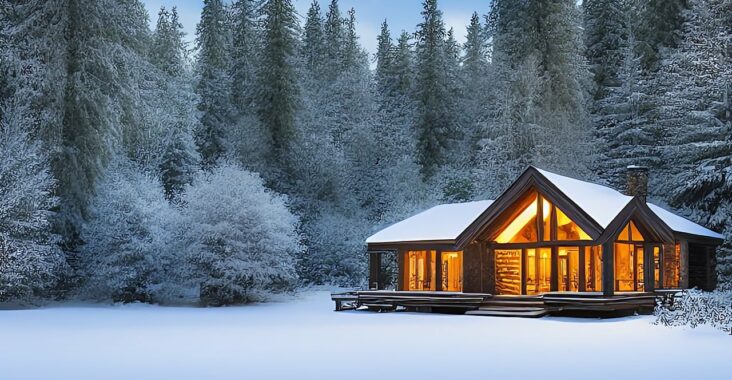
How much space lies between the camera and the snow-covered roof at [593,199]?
22.1m

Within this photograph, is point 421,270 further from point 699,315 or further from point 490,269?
point 699,315

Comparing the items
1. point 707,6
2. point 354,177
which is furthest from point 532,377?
point 354,177

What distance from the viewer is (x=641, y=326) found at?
60.9 feet

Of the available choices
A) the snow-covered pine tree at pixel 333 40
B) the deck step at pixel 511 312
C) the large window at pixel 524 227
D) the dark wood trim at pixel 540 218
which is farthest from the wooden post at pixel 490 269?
the snow-covered pine tree at pixel 333 40

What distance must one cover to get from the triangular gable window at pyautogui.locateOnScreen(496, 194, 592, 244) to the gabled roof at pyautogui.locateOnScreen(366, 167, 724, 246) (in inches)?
27.4

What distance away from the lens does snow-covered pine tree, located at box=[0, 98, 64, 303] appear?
2414 centimetres

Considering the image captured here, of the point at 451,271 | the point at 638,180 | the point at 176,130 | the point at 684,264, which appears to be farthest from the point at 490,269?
the point at 176,130

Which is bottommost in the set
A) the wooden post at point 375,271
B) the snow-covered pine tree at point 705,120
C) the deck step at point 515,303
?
the deck step at point 515,303

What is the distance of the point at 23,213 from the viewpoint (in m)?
24.8

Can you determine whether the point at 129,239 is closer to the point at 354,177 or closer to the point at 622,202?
the point at 622,202

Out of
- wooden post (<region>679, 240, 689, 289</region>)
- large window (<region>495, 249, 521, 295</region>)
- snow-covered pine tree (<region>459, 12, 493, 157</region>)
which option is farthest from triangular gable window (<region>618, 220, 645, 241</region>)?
snow-covered pine tree (<region>459, 12, 493, 157</region>)

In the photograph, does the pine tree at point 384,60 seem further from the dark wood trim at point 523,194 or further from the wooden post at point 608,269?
the wooden post at point 608,269

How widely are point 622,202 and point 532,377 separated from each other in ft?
49.3

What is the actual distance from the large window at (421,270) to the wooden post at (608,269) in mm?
6082
